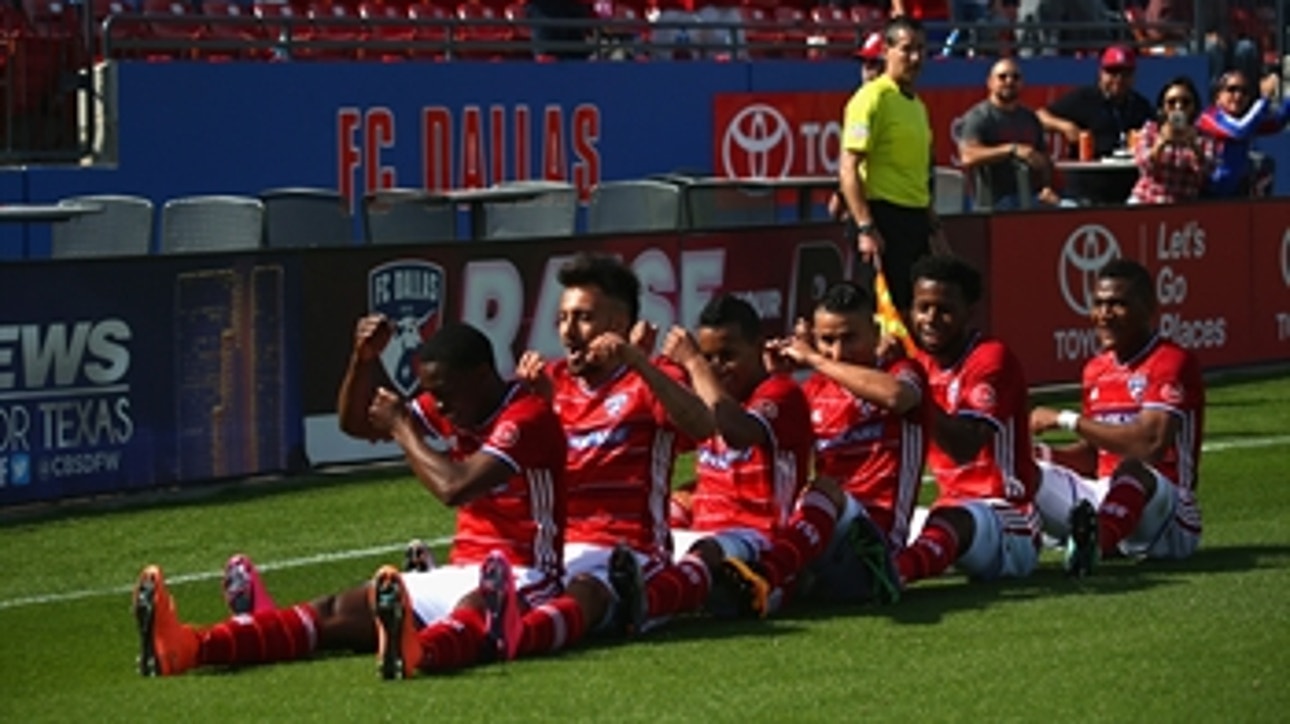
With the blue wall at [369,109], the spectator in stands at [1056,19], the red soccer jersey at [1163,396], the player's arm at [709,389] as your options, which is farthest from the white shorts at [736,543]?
the spectator in stands at [1056,19]

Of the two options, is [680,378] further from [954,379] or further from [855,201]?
[855,201]

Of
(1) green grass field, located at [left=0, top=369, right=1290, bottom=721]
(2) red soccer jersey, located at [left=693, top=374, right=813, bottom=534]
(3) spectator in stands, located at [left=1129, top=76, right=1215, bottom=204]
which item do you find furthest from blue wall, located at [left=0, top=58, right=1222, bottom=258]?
(2) red soccer jersey, located at [left=693, top=374, right=813, bottom=534]

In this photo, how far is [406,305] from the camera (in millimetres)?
15594

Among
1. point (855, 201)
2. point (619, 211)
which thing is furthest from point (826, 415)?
point (619, 211)

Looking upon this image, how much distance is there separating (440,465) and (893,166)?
21.9 ft

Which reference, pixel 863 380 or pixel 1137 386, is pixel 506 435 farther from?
pixel 1137 386

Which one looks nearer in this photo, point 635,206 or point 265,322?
point 265,322

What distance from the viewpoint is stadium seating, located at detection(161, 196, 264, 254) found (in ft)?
56.3

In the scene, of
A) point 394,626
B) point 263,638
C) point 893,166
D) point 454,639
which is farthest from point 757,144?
point 394,626

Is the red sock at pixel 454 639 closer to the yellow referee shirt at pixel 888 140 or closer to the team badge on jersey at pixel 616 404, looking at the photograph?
the team badge on jersey at pixel 616 404

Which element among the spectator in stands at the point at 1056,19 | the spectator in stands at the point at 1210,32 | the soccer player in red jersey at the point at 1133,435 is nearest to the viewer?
the soccer player in red jersey at the point at 1133,435

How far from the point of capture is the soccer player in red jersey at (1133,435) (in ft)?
37.8

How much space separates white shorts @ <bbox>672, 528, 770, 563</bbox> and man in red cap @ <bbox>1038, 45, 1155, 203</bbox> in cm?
1247

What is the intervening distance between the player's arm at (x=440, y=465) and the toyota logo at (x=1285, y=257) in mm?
12718
